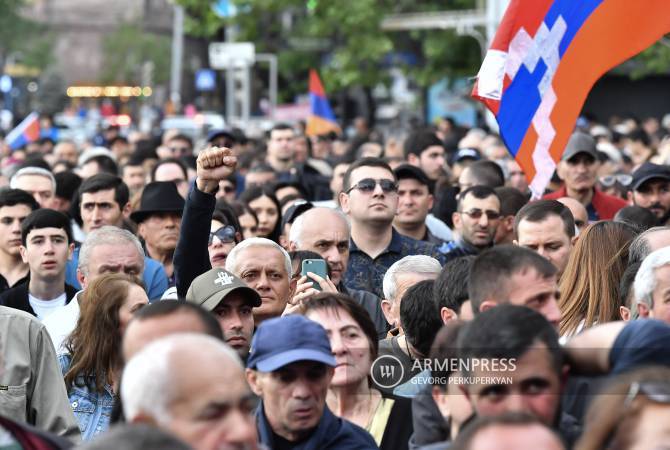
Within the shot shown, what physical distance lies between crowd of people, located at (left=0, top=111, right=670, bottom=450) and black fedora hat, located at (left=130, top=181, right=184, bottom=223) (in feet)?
0.06

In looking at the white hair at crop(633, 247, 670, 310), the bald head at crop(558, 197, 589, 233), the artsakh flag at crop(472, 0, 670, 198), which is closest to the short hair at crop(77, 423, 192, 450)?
the white hair at crop(633, 247, 670, 310)

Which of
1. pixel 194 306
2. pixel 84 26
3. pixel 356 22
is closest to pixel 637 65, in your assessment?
pixel 356 22

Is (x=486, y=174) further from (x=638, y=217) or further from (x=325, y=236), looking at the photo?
(x=325, y=236)

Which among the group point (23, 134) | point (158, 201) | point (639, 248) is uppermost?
point (23, 134)

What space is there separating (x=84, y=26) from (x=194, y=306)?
4348 inches

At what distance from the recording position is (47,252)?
31.3ft

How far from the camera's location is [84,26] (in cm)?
11300

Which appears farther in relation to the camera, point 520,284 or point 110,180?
point 110,180

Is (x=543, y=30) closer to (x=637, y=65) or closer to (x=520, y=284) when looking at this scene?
(x=520, y=284)

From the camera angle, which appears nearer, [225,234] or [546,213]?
[546,213]

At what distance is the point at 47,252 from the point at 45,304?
0.33 m

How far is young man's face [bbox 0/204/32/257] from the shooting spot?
10477 mm

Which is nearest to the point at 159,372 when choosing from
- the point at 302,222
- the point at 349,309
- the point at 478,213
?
the point at 349,309

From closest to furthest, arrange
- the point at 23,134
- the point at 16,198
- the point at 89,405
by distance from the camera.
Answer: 1. the point at 89,405
2. the point at 16,198
3. the point at 23,134
